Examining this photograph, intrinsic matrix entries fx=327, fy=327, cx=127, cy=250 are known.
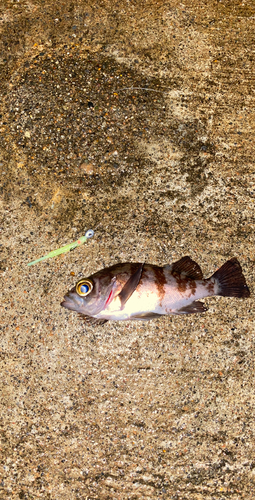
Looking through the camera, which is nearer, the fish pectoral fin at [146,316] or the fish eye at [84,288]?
the fish eye at [84,288]

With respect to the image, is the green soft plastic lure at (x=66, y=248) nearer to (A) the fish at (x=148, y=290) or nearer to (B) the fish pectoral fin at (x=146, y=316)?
(A) the fish at (x=148, y=290)

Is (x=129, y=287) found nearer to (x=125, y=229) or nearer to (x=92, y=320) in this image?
(x=92, y=320)

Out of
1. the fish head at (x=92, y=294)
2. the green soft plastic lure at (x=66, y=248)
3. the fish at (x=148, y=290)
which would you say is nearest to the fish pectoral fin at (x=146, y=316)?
the fish at (x=148, y=290)

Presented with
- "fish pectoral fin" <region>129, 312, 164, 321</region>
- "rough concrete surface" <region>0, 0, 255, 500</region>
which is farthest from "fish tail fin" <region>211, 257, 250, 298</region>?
"fish pectoral fin" <region>129, 312, 164, 321</region>

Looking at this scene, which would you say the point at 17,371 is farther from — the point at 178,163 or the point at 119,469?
the point at 178,163

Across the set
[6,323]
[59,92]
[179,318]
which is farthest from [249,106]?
[6,323]

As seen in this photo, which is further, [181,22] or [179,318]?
[181,22]

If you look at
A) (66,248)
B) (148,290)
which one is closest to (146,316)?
(148,290)
